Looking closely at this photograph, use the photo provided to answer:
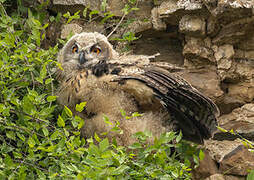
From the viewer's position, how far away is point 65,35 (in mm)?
3033

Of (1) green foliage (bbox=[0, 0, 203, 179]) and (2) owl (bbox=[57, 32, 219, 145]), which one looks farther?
(2) owl (bbox=[57, 32, 219, 145])

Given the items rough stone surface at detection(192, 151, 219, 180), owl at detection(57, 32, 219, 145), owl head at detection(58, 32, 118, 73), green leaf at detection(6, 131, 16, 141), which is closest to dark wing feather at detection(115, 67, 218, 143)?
owl at detection(57, 32, 219, 145)

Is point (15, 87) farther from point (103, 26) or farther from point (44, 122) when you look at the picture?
point (103, 26)

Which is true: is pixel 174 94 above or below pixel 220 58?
below

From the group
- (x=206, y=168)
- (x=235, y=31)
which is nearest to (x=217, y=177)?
(x=206, y=168)

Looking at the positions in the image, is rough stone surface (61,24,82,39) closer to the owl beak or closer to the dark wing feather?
the owl beak

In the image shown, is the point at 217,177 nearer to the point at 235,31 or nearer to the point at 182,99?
the point at 182,99

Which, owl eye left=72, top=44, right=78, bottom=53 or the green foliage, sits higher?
owl eye left=72, top=44, right=78, bottom=53

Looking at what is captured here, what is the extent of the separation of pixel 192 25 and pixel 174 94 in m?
0.84

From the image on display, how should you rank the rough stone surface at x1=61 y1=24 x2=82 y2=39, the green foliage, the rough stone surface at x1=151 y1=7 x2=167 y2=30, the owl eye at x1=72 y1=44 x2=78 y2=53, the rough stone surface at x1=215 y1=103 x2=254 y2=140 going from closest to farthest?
the green foliage < the rough stone surface at x1=215 y1=103 x2=254 y2=140 < the owl eye at x1=72 y1=44 x2=78 y2=53 < the rough stone surface at x1=151 y1=7 x2=167 y2=30 < the rough stone surface at x1=61 y1=24 x2=82 y2=39

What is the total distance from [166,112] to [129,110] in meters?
0.27

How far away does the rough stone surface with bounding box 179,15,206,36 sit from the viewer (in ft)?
8.95

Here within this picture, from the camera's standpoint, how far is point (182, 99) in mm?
2166

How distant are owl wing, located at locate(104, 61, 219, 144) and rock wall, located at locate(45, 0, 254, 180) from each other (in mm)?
411
